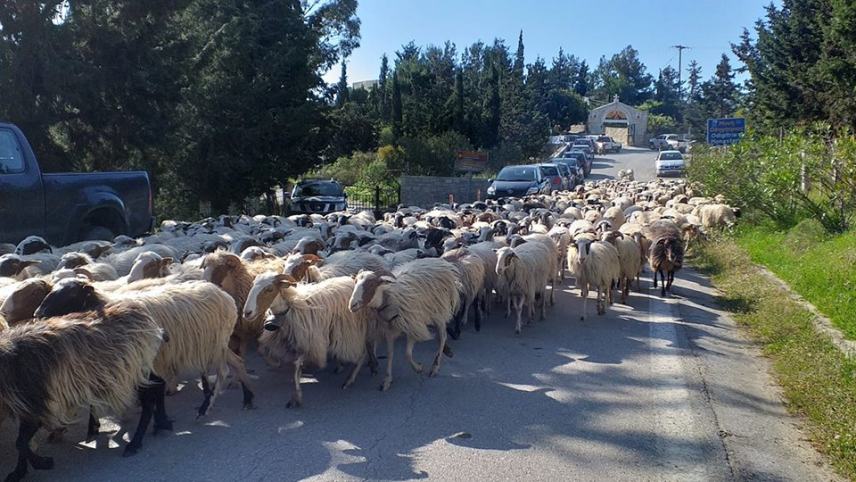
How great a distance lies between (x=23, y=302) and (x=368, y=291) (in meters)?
3.03

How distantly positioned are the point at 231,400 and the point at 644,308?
22.3 ft

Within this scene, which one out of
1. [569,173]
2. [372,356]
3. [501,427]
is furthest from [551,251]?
[569,173]

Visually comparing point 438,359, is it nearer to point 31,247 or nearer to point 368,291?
point 368,291

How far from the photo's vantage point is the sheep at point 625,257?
463 inches

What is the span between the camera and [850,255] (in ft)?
38.5

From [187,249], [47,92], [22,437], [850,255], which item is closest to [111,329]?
[22,437]

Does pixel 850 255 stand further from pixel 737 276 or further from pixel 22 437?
pixel 22 437

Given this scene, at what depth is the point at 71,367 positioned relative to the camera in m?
5.20

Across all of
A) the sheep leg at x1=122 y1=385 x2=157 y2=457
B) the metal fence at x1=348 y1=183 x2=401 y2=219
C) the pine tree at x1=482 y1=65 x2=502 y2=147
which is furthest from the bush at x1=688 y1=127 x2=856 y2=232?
the pine tree at x1=482 y1=65 x2=502 y2=147

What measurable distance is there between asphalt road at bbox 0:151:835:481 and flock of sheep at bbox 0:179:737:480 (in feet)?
0.87

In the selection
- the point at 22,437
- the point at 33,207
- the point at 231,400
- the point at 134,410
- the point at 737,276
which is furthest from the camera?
the point at 737,276

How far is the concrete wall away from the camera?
1259 inches

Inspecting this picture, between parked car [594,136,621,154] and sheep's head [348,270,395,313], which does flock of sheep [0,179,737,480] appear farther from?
parked car [594,136,621,154]

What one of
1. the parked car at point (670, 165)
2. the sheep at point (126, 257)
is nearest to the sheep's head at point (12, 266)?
the sheep at point (126, 257)
